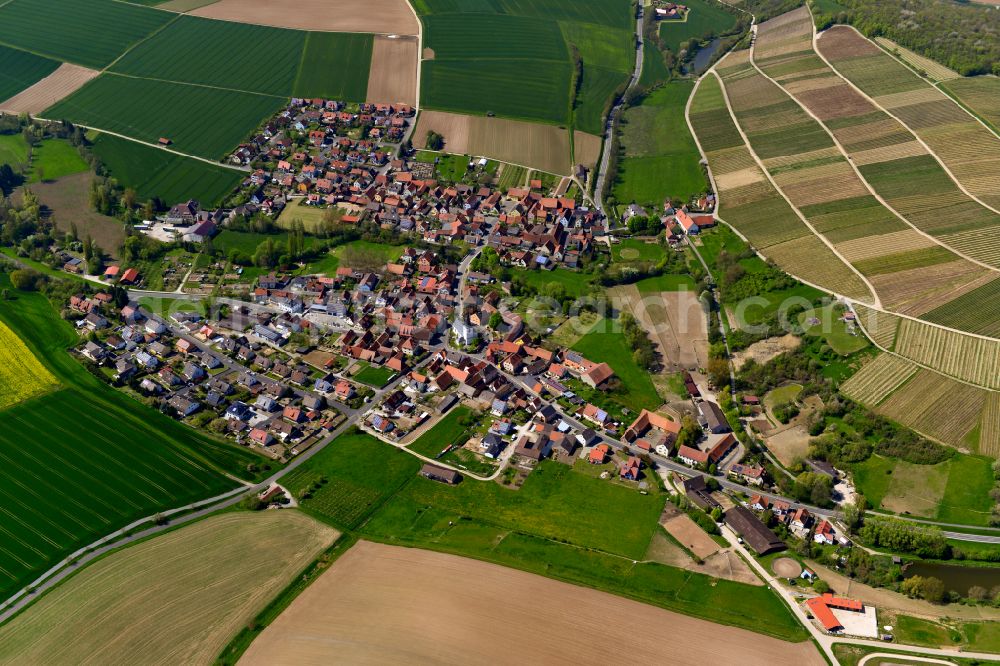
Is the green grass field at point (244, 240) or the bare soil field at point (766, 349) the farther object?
the green grass field at point (244, 240)

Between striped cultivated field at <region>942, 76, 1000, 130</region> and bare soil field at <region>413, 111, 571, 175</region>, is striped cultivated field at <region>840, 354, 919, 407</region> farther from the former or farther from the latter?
striped cultivated field at <region>942, 76, 1000, 130</region>

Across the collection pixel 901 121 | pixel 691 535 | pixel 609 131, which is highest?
pixel 901 121

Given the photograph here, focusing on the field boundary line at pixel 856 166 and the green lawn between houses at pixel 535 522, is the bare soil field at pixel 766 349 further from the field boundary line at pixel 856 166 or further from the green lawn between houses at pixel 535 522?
the field boundary line at pixel 856 166

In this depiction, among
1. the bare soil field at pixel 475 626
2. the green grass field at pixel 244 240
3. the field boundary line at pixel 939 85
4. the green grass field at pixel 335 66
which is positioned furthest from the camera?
the green grass field at pixel 335 66

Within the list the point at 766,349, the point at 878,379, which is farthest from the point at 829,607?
the point at 766,349

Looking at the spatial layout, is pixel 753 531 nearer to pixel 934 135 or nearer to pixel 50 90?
pixel 934 135

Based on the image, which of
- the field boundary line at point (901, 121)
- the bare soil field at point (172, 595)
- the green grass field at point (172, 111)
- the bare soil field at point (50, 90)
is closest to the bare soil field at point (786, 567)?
the bare soil field at point (172, 595)
